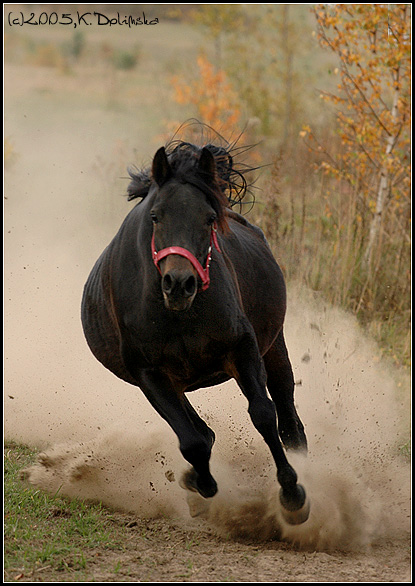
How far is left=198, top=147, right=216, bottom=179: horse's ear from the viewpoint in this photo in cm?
398

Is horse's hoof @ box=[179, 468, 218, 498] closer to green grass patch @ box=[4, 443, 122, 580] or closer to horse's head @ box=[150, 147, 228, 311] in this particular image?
green grass patch @ box=[4, 443, 122, 580]

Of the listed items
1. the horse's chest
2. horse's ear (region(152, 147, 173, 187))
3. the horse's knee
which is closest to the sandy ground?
the horse's knee

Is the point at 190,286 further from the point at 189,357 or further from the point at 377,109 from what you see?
the point at 377,109

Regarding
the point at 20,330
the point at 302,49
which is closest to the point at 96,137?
the point at 302,49

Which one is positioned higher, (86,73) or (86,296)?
(86,73)

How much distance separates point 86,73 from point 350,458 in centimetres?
2189

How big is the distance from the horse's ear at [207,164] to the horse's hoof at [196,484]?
1.83m

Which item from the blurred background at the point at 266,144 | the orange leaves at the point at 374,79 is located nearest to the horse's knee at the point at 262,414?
the blurred background at the point at 266,144

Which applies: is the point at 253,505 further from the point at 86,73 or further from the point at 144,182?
the point at 86,73

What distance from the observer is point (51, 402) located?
6.90 meters

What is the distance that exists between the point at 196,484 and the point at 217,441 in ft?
6.17

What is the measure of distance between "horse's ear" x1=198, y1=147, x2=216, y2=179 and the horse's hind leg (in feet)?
6.58

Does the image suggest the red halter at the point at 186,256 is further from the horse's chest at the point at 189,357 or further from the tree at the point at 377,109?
the tree at the point at 377,109

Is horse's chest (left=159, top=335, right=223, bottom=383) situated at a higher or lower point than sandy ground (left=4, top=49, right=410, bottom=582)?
higher
